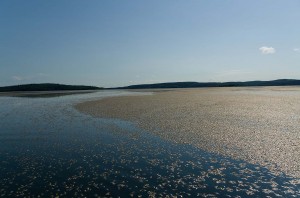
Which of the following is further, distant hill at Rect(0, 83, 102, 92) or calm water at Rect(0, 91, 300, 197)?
distant hill at Rect(0, 83, 102, 92)

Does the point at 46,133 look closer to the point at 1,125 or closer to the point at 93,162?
the point at 1,125

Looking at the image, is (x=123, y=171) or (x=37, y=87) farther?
(x=37, y=87)

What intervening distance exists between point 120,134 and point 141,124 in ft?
14.5

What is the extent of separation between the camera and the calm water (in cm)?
975

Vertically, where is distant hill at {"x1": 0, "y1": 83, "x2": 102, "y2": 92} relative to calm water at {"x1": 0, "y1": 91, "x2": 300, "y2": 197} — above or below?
above

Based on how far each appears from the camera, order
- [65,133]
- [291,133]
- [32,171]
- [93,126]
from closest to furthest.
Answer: [32,171], [291,133], [65,133], [93,126]

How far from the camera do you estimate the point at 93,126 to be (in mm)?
23641

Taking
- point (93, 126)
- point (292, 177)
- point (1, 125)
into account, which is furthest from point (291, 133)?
point (1, 125)

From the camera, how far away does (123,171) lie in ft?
38.7

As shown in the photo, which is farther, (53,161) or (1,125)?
(1,125)

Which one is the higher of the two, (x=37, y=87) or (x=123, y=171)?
(x=37, y=87)

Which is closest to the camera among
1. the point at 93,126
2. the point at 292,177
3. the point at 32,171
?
the point at 292,177

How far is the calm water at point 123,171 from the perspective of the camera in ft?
32.0

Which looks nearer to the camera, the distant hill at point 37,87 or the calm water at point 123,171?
the calm water at point 123,171
